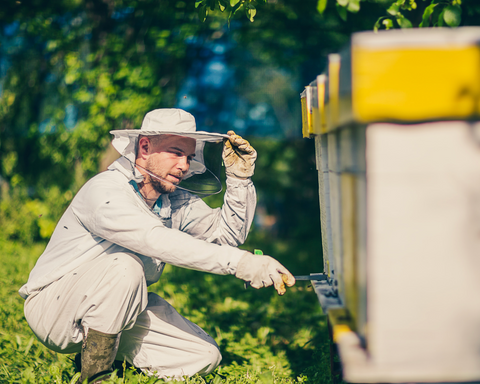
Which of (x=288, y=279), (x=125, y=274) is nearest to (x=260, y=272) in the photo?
(x=288, y=279)

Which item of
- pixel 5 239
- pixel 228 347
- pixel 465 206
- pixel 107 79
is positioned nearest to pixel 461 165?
pixel 465 206

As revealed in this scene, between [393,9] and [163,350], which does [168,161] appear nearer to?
[163,350]

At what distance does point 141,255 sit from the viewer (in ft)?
7.13

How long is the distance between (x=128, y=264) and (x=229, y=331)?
143 centimetres

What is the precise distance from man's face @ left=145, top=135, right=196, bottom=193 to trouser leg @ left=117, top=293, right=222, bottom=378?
698 mm

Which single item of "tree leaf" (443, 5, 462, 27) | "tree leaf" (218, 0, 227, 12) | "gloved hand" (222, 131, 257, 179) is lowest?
"gloved hand" (222, 131, 257, 179)

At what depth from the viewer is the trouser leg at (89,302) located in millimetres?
1867

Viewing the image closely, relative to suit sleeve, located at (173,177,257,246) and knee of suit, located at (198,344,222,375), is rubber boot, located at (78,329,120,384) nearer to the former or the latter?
knee of suit, located at (198,344,222,375)

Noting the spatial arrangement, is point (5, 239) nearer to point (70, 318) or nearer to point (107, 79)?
point (107, 79)

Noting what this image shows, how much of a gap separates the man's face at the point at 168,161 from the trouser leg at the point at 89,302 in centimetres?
43

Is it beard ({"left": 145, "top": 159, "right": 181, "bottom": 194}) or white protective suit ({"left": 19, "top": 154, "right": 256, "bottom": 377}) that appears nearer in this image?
white protective suit ({"left": 19, "top": 154, "right": 256, "bottom": 377})

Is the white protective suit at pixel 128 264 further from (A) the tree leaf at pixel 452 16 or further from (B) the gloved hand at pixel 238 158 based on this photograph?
(A) the tree leaf at pixel 452 16

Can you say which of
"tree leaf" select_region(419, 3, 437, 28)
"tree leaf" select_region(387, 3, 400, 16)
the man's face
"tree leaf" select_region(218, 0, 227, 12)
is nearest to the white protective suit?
the man's face

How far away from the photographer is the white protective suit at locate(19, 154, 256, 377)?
1.80 m
